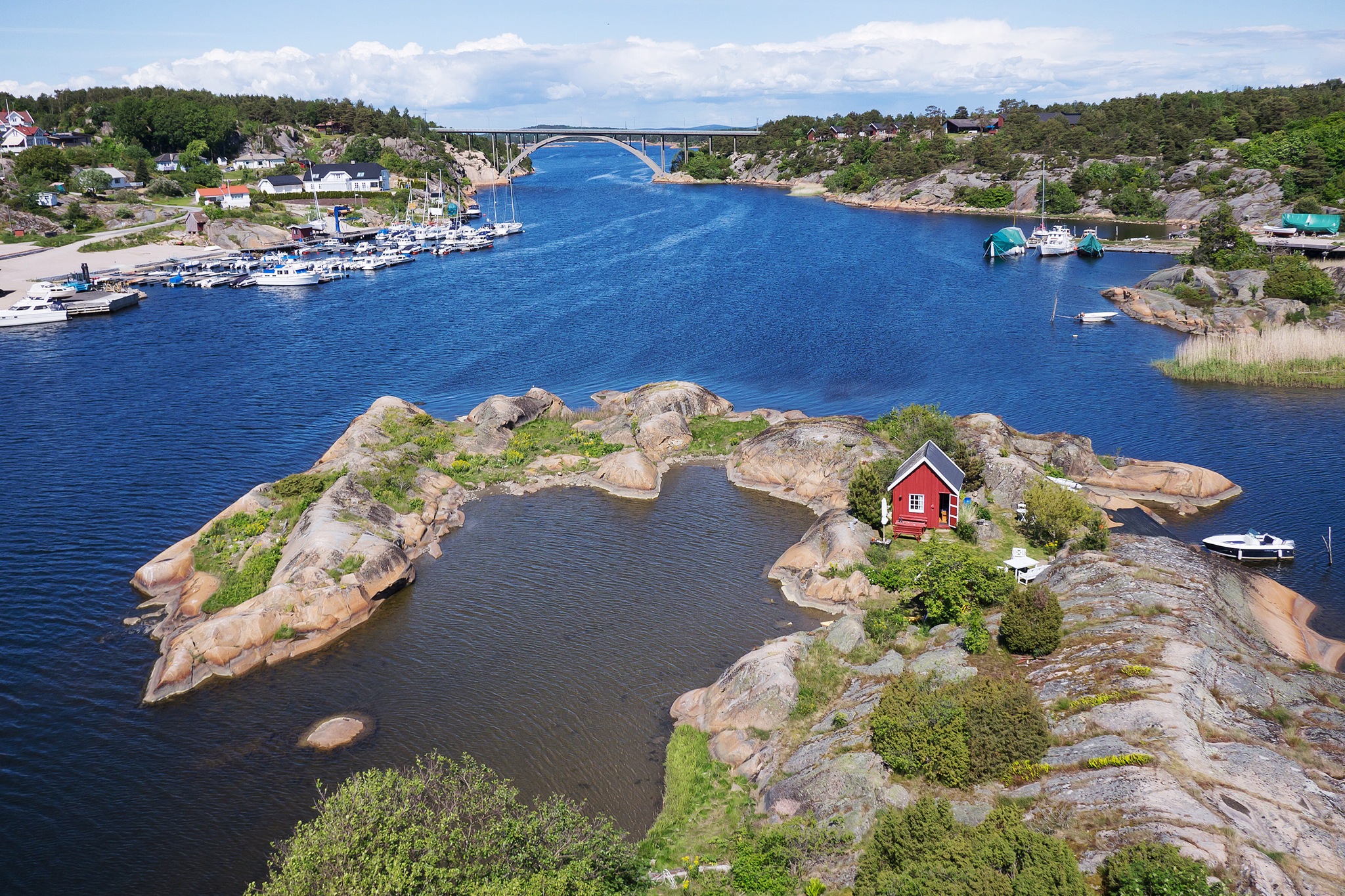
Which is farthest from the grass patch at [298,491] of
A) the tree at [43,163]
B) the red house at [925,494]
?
the tree at [43,163]

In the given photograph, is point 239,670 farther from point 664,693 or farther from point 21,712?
point 664,693

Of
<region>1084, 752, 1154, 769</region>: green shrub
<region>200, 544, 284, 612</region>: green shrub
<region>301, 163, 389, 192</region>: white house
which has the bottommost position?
<region>200, 544, 284, 612</region>: green shrub

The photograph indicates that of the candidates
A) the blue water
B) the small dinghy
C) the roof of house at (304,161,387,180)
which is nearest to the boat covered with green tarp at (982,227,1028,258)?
the blue water

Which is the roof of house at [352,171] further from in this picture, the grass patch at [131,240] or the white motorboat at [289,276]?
the white motorboat at [289,276]

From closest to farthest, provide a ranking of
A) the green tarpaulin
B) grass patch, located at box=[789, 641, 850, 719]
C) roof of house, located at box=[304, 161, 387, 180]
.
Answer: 1. grass patch, located at box=[789, 641, 850, 719]
2. the green tarpaulin
3. roof of house, located at box=[304, 161, 387, 180]

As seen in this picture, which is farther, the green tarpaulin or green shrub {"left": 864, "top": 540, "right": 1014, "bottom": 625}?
the green tarpaulin

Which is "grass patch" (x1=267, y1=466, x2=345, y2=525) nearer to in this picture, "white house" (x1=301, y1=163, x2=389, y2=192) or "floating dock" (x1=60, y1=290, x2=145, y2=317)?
"floating dock" (x1=60, y1=290, x2=145, y2=317)

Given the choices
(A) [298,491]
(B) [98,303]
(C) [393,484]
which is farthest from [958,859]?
(B) [98,303]

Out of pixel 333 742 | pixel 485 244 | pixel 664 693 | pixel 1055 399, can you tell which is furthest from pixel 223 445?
pixel 485 244
